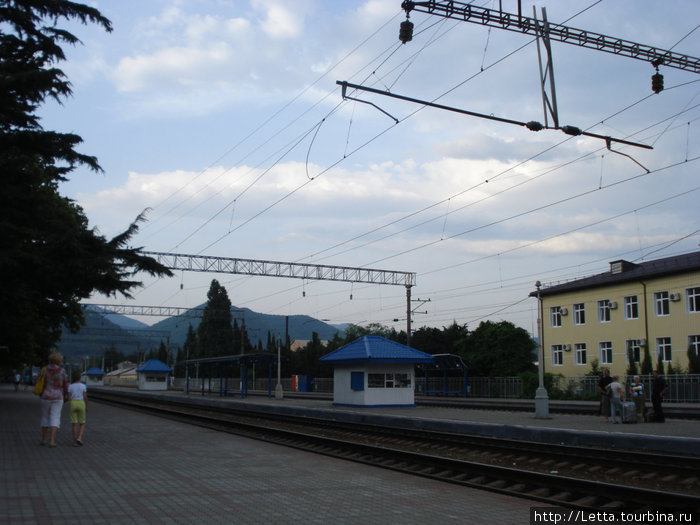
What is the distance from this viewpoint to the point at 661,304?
135 feet

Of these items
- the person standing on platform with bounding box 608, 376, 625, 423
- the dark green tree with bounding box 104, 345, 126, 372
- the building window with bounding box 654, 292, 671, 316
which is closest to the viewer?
the person standing on platform with bounding box 608, 376, 625, 423

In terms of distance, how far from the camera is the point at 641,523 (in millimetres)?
7246

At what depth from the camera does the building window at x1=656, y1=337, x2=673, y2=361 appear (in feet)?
131

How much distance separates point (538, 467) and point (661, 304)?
33580 millimetres

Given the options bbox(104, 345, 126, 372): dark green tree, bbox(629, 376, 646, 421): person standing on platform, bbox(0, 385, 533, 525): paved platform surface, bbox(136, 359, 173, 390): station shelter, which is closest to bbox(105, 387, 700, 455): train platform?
bbox(629, 376, 646, 421): person standing on platform

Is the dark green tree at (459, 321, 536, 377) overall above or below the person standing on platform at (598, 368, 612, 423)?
above

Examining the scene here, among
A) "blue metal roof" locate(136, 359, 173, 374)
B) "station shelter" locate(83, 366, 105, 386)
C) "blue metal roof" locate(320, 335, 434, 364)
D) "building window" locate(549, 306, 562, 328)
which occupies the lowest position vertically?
"station shelter" locate(83, 366, 105, 386)

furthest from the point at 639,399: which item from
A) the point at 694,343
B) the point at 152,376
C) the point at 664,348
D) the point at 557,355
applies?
the point at 152,376

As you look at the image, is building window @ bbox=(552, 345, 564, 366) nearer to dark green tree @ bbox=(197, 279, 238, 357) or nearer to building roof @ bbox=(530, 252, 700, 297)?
building roof @ bbox=(530, 252, 700, 297)

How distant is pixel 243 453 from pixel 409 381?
19.6m

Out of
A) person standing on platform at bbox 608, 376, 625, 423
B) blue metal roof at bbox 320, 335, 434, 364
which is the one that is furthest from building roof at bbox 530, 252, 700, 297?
person standing on platform at bbox 608, 376, 625, 423

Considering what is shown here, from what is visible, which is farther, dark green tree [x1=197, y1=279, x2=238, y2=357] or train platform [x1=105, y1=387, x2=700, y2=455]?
dark green tree [x1=197, y1=279, x2=238, y2=357]

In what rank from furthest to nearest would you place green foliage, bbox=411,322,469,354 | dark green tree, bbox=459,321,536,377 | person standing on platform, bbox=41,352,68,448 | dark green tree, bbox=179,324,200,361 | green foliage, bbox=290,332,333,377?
dark green tree, bbox=179,324,200,361, green foliage, bbox=290,332,333,377, green foliage, bbox=411,322,469,354, dark green tree, bbox=459,321,536,377, person standing on platform, bbox=41,352,68,448

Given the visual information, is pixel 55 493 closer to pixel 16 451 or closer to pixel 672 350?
pixel 16 451
